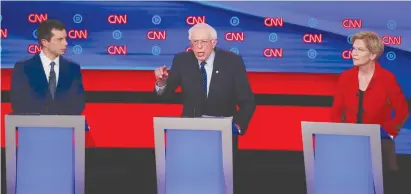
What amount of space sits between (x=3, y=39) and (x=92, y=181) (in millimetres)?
1275

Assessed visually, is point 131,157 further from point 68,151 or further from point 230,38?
point 68,151

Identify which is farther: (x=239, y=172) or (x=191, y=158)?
(x=239, y=172)

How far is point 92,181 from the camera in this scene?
3.93 metres

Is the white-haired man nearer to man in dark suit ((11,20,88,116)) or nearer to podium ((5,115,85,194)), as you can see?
man in dark suit ((11,20,88,116))

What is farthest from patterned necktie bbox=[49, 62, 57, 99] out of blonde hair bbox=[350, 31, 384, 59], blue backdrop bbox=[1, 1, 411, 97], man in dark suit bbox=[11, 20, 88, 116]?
blonde hair bbox=[350, 31, 384, 59]

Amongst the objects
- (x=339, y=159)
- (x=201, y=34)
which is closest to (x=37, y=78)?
(x=201, y=34)

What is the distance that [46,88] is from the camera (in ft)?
10.4

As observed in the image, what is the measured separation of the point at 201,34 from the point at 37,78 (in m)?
0.93

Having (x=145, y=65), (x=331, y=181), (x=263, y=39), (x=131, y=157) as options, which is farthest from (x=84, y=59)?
(x=331, y=181)

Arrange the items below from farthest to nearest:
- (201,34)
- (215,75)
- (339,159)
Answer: (215,75) < (201,34) < (339,159)

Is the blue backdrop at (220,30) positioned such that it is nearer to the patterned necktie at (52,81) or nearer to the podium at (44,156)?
the patterned necktie at (52,81)

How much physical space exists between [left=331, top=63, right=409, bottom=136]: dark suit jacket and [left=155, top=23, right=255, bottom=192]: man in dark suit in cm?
49

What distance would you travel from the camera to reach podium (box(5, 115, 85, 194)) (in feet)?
5.91

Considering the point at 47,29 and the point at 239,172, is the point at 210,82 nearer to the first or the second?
the point at 47,29
